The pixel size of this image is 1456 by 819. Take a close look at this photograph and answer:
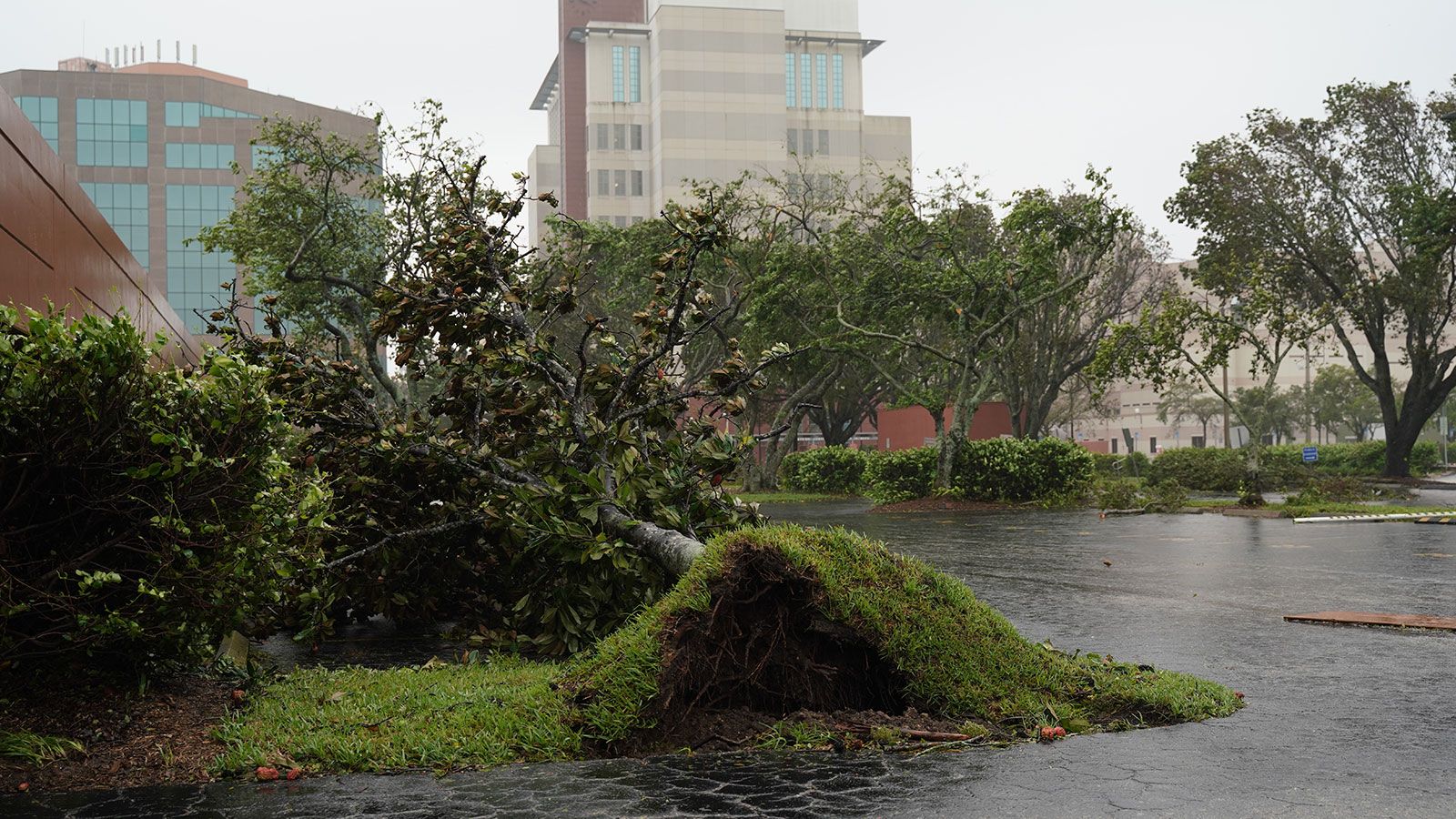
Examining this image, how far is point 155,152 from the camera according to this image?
93062 millimetres

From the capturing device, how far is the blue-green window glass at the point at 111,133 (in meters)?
92.2

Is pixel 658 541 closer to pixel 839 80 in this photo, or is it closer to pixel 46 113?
Result: pixel 46 113

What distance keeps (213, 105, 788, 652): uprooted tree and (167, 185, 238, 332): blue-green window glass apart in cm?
8948

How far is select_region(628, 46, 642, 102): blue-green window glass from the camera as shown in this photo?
109 metres

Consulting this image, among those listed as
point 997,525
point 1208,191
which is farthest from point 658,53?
point 997,525

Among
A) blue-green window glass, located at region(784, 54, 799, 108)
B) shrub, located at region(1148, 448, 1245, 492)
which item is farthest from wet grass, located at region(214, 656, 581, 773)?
blue-green window glass, located at region(784, 54, 799, 108)

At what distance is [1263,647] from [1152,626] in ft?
3.77

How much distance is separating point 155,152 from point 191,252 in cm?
816

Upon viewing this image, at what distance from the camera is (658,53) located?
104875 mm

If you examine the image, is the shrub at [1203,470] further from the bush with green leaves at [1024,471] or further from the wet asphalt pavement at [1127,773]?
the wet asphalt pavement at [1127,773]

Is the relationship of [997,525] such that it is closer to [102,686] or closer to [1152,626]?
[1152,626]

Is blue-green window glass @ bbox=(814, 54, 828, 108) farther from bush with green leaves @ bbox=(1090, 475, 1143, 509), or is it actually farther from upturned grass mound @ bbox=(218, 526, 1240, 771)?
upturned grass mound @ bbox=(218, 526, 1240, 771)

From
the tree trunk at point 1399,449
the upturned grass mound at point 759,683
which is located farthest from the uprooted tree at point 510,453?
the tree trunk at point 1399,449

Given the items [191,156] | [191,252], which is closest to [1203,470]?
[191,252]
